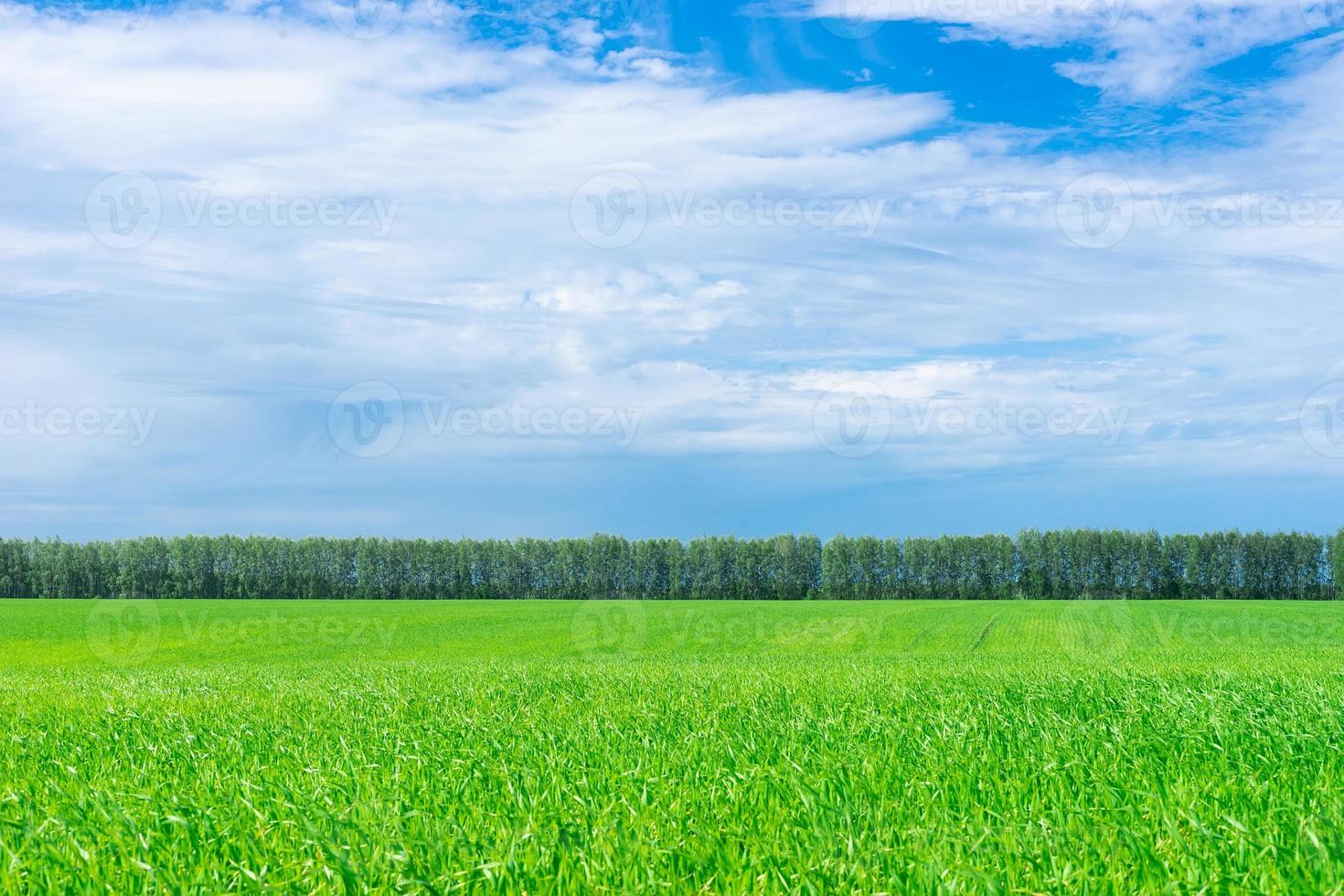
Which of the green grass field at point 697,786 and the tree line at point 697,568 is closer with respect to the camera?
the green grass field at point 697,786

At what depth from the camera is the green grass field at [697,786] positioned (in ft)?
14.1

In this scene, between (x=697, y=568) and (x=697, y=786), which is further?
(x=697, y=568)

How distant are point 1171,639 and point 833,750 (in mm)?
39399

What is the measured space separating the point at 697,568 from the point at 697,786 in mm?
145029

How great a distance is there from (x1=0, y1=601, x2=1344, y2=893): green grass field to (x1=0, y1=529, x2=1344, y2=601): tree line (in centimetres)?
13112

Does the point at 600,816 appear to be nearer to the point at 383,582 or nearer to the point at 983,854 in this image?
the point at 983,854

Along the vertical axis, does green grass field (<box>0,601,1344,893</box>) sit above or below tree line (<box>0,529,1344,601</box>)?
above

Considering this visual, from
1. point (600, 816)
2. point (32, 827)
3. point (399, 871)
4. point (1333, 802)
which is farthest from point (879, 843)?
point (32, 827)

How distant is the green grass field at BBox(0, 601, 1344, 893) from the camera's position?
169 inches

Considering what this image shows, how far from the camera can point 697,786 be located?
5938 mm

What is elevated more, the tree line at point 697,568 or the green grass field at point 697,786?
the green grass field at point 697,786

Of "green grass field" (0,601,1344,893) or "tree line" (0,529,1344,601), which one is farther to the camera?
"tree line" (0,529,1344,601)

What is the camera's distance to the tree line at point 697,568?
141 meters

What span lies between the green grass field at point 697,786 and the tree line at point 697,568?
430 feet
